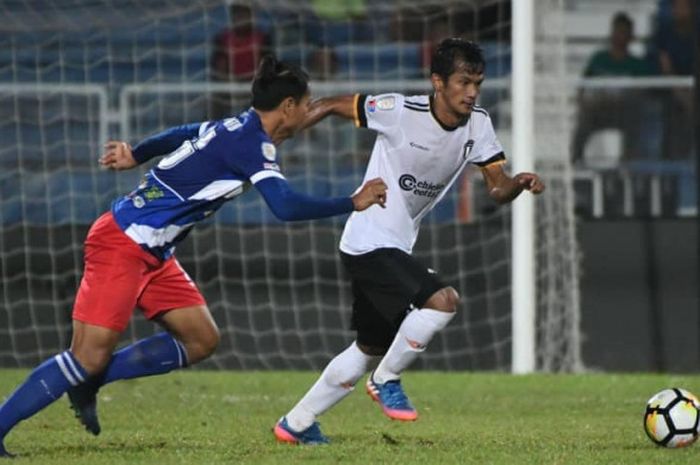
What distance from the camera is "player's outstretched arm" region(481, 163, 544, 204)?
737cm

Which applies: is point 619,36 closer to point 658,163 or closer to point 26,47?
point 658,163

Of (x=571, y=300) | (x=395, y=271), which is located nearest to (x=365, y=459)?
(x=395, y=271)

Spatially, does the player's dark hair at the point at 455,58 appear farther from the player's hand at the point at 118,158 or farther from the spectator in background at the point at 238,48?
the spectator in background at the point at 238,48

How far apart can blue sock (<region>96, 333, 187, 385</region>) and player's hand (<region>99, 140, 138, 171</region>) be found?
2.61 ft

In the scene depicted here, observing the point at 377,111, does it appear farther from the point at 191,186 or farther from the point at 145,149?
the point at 191,186

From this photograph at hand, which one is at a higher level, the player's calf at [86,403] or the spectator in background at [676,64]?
the spectator in background at [676,64]

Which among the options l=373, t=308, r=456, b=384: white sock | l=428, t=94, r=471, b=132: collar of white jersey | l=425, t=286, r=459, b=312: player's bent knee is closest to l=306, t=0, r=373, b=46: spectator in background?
l=428, t=94, r=471, b=132: collar of white jersey

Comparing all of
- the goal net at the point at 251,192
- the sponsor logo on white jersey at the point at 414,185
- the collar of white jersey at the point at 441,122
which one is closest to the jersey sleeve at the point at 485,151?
the collar of white jersey at the point at 441,122

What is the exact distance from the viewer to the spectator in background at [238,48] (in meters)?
13.4

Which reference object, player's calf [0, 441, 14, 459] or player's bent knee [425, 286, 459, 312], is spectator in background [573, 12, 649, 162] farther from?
player's calf [0, 441, 14, 459]

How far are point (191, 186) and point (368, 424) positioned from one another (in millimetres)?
2262

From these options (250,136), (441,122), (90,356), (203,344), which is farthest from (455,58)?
(90,356)

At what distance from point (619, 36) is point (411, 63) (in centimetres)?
204

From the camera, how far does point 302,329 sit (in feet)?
41.8
